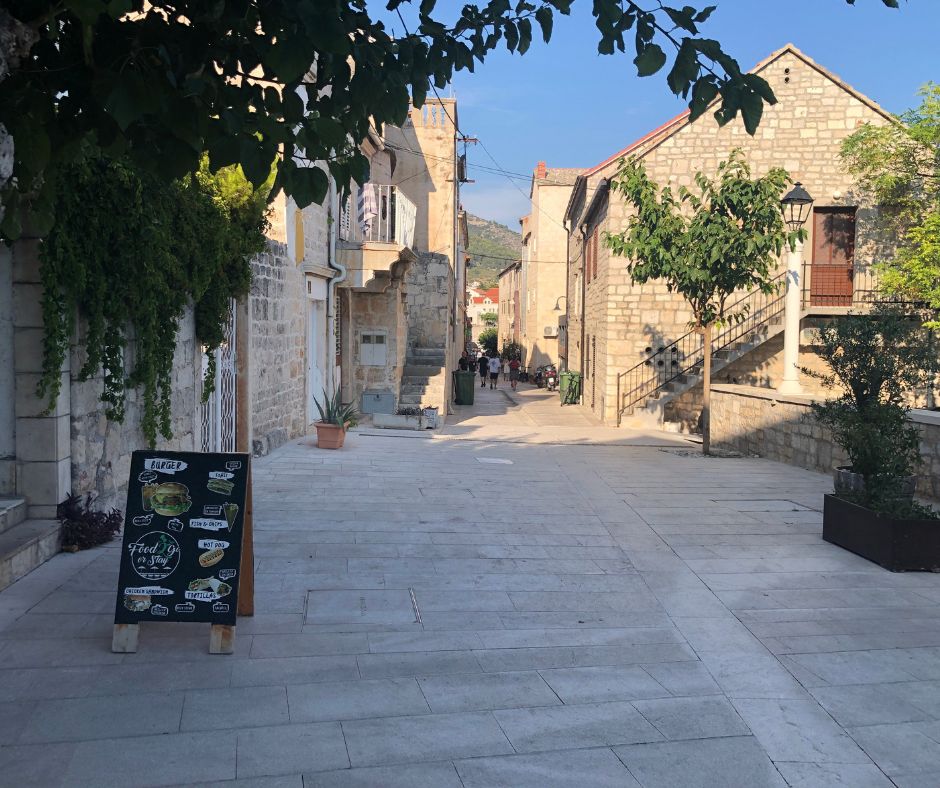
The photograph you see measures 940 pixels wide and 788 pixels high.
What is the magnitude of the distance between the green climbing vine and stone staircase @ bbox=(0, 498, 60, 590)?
2.52ft

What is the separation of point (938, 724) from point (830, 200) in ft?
59.9

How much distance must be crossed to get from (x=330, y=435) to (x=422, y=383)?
8.23m

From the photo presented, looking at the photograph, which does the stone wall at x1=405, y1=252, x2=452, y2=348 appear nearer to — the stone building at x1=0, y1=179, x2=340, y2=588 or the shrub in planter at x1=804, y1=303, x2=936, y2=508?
the stone building at x1=0, y1=179, x2=340, y2=588

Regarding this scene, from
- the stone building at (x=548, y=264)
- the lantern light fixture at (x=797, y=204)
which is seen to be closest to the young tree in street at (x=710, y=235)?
the lantern light fixture at (x=797, y=204)

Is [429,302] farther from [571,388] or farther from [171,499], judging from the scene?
[171,499]

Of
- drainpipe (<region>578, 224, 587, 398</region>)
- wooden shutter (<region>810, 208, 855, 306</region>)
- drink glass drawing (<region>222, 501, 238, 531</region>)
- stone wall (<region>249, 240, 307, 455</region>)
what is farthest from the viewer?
drainpipe (<region>578, 224, 587, 398</region>)

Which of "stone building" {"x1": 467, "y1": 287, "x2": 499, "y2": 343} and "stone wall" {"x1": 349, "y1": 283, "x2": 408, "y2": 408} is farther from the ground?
"stone building" {"x1": 467, "y1": 287, "x2": 499, "y2": 343}

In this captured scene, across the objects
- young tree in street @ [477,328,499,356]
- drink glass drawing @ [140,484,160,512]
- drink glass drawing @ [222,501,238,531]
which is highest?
young tree in street @ [477,328,499,356]

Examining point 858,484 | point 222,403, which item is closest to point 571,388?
point 222,403

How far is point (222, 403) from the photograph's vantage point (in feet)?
30.0

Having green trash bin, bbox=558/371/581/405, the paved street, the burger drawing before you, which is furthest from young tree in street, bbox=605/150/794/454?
green trash bin, bbox=558/371/581/405

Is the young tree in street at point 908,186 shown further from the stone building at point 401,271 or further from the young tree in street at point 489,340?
the young tree in street at point 489,340

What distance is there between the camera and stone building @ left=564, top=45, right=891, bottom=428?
19.4 m

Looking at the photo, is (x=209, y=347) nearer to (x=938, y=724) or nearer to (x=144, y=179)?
(x=144, y=179)
